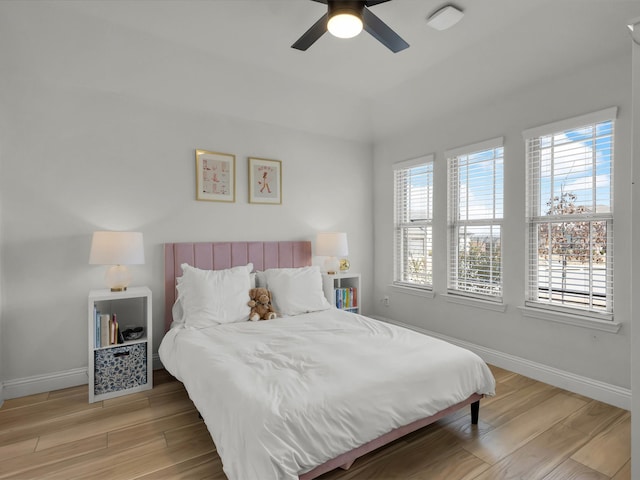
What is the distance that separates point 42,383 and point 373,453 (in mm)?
2705

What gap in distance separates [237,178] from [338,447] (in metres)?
2.86

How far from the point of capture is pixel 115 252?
273cm

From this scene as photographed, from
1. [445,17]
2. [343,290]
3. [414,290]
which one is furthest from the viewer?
[414,290]

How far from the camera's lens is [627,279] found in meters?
2.52

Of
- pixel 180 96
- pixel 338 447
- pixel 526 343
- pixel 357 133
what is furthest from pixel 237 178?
pixel 526 343

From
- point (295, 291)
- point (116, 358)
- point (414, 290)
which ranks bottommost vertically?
point (116, 358)

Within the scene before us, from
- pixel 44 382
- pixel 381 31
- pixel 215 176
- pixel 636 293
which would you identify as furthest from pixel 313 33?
pixel 44 382

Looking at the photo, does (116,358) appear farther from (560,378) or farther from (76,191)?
(560,378)

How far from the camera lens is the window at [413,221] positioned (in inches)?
163

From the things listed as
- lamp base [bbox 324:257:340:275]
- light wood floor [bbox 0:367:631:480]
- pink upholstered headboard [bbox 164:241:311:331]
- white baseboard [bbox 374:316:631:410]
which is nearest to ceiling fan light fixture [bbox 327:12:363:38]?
pink upholstered headboard [bbox 164:241:311:331]

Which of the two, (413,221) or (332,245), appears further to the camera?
(413,221)

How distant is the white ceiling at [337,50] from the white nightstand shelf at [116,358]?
186 centimetres

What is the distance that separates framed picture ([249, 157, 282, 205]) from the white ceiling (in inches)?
20.2

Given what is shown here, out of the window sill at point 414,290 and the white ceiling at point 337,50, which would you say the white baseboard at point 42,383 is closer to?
the white ceiling at point 337,50
